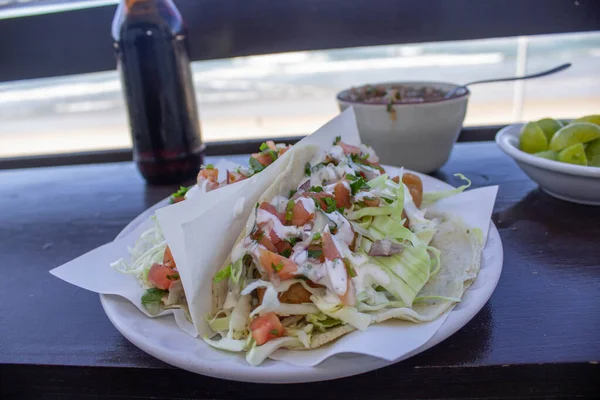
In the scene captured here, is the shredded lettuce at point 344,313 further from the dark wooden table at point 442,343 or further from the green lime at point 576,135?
the green lime at point 576,135

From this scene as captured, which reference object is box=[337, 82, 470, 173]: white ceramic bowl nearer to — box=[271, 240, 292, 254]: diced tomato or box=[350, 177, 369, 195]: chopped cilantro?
box=[350, 177, 369, 195]: chopped cilantro

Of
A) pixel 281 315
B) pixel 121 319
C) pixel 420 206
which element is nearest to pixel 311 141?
pixel 420 206

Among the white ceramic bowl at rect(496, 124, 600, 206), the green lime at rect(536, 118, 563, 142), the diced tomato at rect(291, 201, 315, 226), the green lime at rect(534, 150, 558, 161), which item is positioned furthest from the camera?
the green lime at rect(536, 118, 563, 142)

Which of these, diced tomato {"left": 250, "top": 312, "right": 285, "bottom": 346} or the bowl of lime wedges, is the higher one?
the bowl of lime wedges

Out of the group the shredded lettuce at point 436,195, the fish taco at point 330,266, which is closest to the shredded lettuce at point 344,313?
the fish taco at point 330,266

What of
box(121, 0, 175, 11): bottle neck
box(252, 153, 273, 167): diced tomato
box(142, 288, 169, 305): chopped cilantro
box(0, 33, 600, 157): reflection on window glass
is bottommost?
box(0, 33, 600, 157): reflection on window glass

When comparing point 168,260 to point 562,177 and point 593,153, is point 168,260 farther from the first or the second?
point 593,153

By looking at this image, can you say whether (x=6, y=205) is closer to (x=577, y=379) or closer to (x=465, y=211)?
(x=465, y=211)

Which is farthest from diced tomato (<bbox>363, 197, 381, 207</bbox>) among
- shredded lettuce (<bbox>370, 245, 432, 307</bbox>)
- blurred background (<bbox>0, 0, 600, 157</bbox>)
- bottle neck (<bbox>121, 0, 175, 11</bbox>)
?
blurred background (<bbox>0, 0, 600, 157</bbox>)
